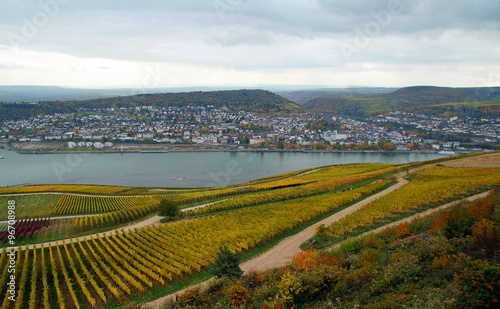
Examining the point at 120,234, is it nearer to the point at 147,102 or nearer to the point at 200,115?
the point at 200,115

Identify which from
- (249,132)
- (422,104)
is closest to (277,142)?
(249,132)

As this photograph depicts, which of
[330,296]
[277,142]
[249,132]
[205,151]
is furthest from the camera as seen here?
[249,132]

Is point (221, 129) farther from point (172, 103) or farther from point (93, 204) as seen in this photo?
point (93, 204)

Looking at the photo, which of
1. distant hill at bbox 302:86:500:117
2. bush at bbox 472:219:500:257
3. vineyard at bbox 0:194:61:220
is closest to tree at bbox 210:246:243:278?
bush at bbox 472:219:500:257

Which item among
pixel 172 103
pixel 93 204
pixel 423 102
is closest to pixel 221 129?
pixel 172 103

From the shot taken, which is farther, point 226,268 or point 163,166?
point 163,166

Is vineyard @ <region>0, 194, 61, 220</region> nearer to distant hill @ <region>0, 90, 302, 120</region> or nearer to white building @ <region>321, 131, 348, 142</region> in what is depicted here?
white building @ <region>321, 131, 348, 142</region>

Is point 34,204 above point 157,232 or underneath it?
underneath
